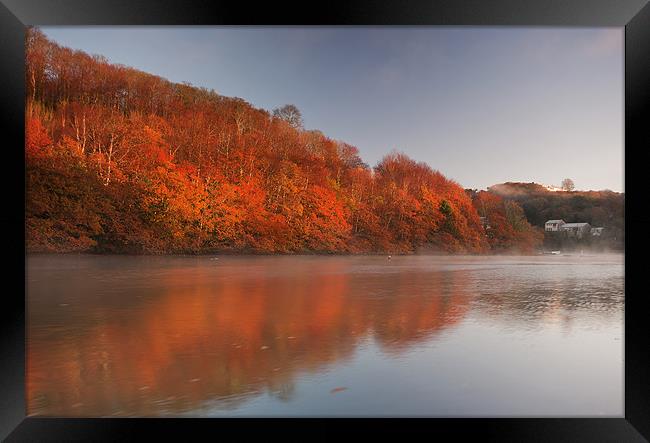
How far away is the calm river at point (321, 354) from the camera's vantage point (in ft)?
7.76

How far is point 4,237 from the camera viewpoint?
2.43m

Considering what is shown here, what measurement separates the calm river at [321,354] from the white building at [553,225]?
11565mm

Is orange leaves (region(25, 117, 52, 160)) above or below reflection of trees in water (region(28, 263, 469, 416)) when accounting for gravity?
above

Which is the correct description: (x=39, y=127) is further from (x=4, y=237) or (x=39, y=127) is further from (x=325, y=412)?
(x=325, y=412)

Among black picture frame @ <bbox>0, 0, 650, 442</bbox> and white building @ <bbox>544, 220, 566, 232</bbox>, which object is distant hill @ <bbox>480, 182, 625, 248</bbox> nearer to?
white building @ <bbox>544, 220, 566, 232</bbox>

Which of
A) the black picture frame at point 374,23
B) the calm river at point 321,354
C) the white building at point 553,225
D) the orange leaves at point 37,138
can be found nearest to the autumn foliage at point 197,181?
the orange leaves at point 37,138

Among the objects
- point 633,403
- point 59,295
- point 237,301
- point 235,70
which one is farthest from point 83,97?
point 633,403

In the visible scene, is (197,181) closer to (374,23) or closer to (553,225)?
(374,23)

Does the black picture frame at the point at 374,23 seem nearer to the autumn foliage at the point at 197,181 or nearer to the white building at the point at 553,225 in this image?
the autumn foliage at the point at 197,181

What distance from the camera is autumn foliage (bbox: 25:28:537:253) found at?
474 inches

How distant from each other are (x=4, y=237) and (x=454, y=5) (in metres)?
2.73

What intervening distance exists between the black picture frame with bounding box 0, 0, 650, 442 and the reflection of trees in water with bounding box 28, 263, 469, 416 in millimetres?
291

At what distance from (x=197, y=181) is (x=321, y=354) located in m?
12.2

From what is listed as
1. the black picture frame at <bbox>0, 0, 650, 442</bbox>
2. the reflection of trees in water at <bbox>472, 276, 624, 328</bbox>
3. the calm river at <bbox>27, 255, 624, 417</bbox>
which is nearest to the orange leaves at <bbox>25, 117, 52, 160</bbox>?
the calm river at <bbox>27, 255, 624, 417</bbox>
